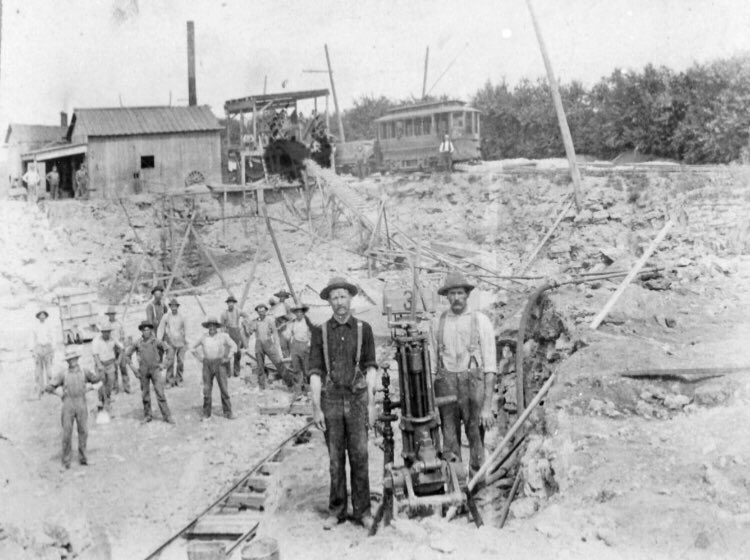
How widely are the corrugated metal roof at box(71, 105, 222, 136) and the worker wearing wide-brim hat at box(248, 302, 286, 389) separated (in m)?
17.6

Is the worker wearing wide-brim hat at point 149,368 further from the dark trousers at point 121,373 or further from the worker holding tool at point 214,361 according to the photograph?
the dark trousers at point 121,373

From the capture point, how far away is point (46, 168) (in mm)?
29344

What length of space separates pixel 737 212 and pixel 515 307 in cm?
558

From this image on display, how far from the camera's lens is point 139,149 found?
26969 millimetres

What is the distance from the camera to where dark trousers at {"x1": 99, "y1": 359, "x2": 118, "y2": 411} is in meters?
10.5

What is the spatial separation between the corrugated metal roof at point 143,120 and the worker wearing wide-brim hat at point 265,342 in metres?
17.6

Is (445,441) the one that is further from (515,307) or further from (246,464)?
(515,307)

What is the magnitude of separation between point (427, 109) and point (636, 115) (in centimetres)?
851

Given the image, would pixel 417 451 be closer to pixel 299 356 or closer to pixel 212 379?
pixel 212 379

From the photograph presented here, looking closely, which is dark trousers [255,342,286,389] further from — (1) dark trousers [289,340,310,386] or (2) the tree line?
(2) the tree line

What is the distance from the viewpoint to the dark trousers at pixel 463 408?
612 centimetres

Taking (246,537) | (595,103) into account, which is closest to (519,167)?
(595,103)

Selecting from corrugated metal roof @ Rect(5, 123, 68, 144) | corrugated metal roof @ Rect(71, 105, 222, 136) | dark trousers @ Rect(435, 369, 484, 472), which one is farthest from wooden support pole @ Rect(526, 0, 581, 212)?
corrugated metal roof @ Rect(5, 123, 68, 144)

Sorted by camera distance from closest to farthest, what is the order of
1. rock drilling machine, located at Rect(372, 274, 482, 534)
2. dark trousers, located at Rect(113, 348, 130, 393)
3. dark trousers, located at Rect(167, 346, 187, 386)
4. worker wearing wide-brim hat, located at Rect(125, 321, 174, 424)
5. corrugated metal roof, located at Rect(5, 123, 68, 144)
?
rock drilling machine, located at Rect(372, 274, 482, 534) < worker wearing wide-brim hat, located at Rect(125, 321, 174, 424) < dark trousers, located at Rect(113, 348, 130, 393) < dark trousers, located at Rect(167, 346, 187, 386) < corrugated metal roof, located at Rect(5, 123, 68, 144)
